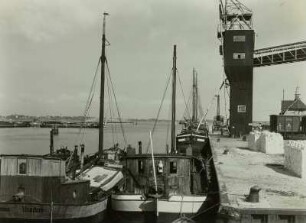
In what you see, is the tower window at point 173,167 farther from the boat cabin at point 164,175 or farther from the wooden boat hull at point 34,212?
the wooden boat hull at point 34,212

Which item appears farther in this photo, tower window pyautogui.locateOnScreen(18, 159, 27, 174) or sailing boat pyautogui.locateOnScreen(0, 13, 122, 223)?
tower window pyautogui.locateOnScreen(18, 159, 27, 174)

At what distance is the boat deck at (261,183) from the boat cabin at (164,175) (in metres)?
1.55

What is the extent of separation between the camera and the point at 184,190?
2422cm

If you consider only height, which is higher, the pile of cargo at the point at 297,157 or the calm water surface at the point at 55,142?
the pile of cargo at the point at 297,157

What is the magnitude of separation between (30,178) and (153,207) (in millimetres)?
6342

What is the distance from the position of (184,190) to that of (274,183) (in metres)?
4.90

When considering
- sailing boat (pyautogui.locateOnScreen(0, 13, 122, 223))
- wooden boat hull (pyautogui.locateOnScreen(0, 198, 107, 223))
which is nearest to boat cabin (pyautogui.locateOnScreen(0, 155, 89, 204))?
sailing boat (pyautogui.locateOnScreen(0, 13, 122, 223))

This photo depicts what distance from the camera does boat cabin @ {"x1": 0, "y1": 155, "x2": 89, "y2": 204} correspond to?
21.8m

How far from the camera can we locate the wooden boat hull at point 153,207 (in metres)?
22.7

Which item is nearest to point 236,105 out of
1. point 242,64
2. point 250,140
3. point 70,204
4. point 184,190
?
point 242,64

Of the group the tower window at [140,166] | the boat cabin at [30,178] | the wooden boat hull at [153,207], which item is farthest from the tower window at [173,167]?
the boat cabin at [30,178]

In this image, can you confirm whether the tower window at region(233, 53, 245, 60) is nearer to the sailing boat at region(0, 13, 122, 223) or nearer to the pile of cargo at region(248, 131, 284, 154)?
the pile of cargo at region(248, 131, 284, 154)

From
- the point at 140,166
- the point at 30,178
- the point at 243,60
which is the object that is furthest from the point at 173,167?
the point at 243,60

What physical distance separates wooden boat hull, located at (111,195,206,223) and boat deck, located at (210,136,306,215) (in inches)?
84.0
